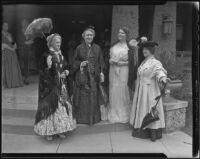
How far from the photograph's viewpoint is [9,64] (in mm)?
4270

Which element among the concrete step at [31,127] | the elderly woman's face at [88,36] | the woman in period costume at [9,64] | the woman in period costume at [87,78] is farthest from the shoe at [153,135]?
the woman in period costume at [9,64]

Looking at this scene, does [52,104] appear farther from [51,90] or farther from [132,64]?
[132,64]

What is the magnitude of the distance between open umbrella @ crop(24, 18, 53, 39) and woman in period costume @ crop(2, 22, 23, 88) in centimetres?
26

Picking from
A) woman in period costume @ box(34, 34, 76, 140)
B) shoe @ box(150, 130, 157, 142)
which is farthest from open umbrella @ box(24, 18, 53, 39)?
shoe @ box(150, 130, 157, 142)

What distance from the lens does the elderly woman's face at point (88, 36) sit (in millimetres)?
4250

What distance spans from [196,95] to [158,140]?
83 centimetres

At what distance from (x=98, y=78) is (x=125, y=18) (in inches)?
35.5

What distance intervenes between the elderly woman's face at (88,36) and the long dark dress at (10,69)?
3.22ft

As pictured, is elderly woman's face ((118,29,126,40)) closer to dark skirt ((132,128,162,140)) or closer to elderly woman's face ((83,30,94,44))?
elderly woman's face ((83,30,94,44))

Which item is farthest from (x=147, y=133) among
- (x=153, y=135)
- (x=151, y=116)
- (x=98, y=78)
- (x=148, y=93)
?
(x=98, y=78)

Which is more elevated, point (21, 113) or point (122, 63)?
point (122, 63)

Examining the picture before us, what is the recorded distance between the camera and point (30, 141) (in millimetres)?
4402

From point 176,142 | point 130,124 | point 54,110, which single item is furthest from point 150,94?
point 54,110

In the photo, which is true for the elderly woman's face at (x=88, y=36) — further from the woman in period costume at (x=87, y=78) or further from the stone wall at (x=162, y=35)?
the stone wall at (x=162, y=35)
